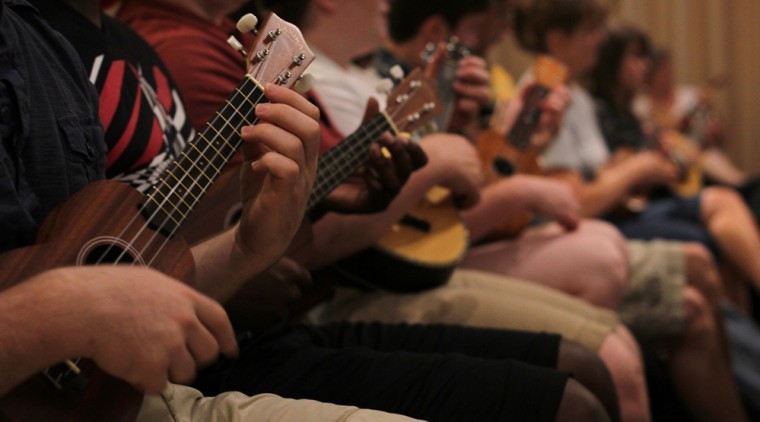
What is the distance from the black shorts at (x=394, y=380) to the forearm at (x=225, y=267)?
203 millimetres

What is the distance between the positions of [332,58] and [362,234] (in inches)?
18.9

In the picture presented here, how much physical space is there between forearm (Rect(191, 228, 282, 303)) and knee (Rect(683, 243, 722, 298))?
162 centimetres

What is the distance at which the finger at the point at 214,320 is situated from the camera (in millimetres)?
933

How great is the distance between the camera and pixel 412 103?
5.59 feet

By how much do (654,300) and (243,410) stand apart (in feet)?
4.82

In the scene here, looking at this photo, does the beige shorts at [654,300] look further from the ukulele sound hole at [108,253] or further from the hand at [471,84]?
the ukulele sound hole at [108,253]

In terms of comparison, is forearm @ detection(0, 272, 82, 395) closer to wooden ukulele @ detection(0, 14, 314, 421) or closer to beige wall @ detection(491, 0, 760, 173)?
wooden ukulele @ detection(0, 14, 314, 421)

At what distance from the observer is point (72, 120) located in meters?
1.13

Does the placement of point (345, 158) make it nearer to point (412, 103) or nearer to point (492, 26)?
point (412, 103)

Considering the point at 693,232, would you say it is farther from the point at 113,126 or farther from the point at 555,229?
the point at 113,126

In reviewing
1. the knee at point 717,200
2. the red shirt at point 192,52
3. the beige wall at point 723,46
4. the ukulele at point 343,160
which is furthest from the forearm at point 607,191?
the beige wall at point 723,46

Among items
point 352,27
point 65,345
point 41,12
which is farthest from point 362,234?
point 65,345

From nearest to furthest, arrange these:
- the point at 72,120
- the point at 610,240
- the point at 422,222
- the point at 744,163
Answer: the point at 72,120 → the point at 422,222 → the point at 610,240 → the point at 744,163

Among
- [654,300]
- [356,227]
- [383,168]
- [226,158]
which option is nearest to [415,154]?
[383,168]
